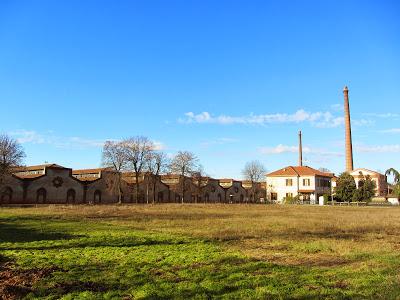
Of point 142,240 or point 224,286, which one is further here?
point 142,240

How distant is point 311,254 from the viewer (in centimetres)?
1427

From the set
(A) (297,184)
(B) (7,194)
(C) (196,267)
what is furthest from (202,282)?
(A) (297,184)

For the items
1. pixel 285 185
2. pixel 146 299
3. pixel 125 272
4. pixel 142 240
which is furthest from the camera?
pixel 285 185

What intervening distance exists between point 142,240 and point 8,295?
30.9 feet

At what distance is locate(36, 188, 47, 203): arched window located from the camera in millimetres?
68000

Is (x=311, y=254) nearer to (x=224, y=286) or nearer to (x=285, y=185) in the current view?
(x=224, y=286)

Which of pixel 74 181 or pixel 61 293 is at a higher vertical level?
pixel 74 181

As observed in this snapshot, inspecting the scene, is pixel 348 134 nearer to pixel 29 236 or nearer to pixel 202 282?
pixel 29 236

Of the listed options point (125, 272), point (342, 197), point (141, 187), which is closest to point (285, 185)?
point (342, 197)

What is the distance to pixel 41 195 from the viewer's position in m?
68.6

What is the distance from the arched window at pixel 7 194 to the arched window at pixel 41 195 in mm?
4515

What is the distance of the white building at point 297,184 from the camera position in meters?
101

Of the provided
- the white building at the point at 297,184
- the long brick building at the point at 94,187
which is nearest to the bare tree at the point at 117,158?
the long brick building at the point at 94,187

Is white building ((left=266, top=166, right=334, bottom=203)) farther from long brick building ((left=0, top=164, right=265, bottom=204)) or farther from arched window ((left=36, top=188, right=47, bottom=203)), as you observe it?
arched window ((left=36, top=188, right=47, bottom=203))
